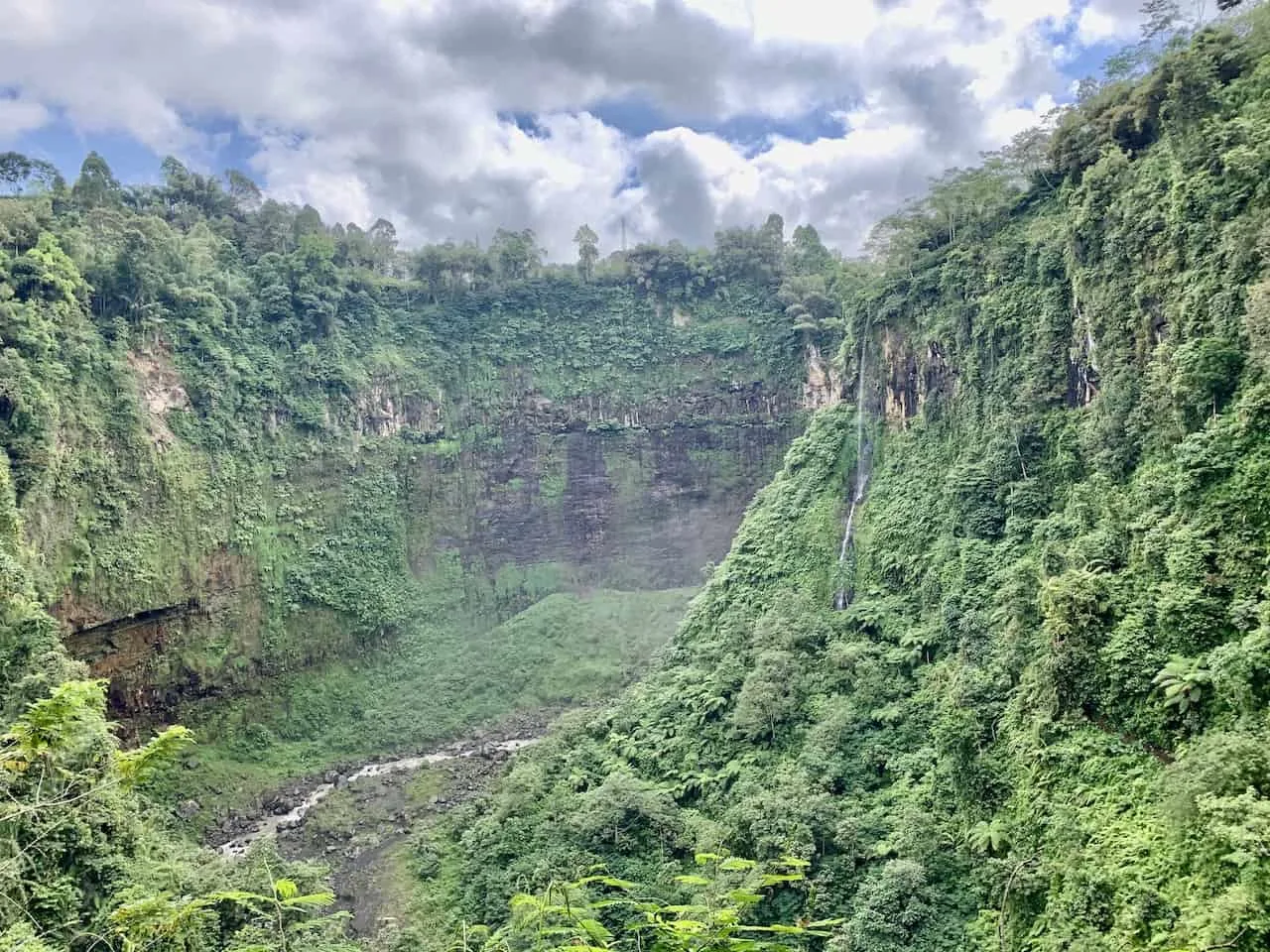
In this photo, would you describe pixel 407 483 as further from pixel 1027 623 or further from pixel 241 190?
pixel 1027 623

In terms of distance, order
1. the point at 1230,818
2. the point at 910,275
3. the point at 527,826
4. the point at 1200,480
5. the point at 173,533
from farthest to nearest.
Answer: the point at 173,533 → the point at 910,275 → the point at 527,826 → the point at 1200,480 → the point at 1230,818

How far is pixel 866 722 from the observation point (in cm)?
1992

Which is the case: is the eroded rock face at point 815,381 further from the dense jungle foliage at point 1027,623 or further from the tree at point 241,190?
the tree at point 241,190

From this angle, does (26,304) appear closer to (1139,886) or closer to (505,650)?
(505,650)

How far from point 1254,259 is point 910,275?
1451cm

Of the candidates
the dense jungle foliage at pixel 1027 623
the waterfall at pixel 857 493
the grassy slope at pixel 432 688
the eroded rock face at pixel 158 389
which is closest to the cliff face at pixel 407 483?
the eroded rock face at pixel 158 389

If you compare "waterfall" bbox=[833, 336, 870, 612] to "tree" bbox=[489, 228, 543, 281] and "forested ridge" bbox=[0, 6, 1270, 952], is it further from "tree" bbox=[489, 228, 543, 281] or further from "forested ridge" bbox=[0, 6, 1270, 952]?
"tree" bbox=[489, 228, 543, 281]

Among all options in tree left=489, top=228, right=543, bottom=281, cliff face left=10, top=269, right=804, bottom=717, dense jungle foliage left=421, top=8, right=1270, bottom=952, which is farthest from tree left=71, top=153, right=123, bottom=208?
dense jungle foliage left=421, top=8, right=1270, bottom=952

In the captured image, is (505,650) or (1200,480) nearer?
Result: (1200,480)

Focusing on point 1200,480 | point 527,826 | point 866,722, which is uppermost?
point 1200,480

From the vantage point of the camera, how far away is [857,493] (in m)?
29.2

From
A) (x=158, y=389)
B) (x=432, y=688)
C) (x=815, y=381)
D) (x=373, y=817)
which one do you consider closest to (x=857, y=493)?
(x=815, y=381)

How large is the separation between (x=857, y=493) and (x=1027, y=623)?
499 inches

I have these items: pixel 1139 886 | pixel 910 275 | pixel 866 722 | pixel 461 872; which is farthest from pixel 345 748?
pixel 1139 886
